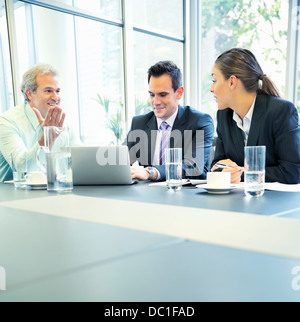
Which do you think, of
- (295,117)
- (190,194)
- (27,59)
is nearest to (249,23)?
(27,59)

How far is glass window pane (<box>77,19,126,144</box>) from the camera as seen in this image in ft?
14.5

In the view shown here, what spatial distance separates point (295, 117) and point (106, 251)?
148 centimetres

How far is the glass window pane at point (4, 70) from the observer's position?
343 cm

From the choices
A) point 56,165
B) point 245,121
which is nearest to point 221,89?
point 245,121

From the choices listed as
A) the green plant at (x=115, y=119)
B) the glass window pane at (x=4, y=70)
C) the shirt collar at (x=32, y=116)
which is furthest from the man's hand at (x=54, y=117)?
the green plant at (x=115, y=119)

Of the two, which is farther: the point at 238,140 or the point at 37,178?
the point at 238,140

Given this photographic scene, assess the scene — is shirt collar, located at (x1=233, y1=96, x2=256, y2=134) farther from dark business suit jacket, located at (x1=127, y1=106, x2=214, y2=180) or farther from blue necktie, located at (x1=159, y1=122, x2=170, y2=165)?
blue necktie, located at (x1=159, y1=122, x2=170, y2=165)

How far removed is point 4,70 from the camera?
11.3 feet

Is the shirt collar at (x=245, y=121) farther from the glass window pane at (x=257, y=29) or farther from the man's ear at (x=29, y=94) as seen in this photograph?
the glass window pane at (x=257, y=29)

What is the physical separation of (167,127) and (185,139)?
20cm

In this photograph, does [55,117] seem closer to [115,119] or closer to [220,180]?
[220,180]

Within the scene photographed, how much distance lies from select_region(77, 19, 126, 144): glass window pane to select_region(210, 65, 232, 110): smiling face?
2.74 metres
